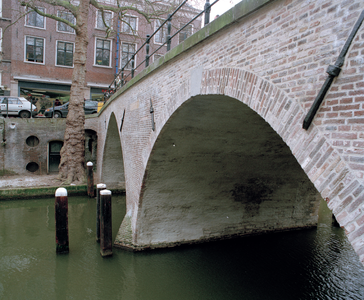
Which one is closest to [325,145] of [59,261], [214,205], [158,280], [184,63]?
[184,63]

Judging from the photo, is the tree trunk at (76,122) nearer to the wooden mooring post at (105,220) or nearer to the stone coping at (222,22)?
the wooden mooring post at (105,220)

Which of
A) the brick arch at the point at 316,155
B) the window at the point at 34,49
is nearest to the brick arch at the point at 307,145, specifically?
the brick arch at the point at 316,155

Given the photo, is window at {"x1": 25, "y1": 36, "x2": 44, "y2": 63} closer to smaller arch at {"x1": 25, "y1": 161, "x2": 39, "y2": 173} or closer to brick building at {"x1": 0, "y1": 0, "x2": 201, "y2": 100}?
brick building at {"x1": 0, "y1": 0, "x2": 201, "y2": 100}

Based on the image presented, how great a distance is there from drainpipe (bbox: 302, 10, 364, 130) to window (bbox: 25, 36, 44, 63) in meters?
22.5

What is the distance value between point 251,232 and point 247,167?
2.18m

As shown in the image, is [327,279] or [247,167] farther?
[247,167]

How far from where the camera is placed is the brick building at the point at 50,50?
67.1ft

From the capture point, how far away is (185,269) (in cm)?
680

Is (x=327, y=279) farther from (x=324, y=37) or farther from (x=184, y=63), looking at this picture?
(x=324, y=37)

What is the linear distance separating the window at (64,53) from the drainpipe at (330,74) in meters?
22.3

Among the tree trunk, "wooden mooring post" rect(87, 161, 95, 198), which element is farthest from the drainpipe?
the tree trunk

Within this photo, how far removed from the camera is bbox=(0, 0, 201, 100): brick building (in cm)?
2045

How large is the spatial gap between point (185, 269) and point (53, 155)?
1202 centimetres

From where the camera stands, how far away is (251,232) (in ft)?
28.8
